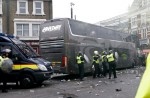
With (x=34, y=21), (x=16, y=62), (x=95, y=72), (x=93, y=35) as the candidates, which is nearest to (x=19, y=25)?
(x=34, y=21)

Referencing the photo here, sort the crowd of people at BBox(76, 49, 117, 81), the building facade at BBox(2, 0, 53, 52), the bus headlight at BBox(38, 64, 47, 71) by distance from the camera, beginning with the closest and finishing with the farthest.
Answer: the bus headlight at BBox(38, 64, 47, 71)
the crowd of people at BBox(76, 49, 117, 81)
the building facade at BBox(2, 0, 53, 52)

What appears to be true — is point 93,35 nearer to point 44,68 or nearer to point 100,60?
point 100,60

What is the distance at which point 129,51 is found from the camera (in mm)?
27688

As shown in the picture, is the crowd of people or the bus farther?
the bus

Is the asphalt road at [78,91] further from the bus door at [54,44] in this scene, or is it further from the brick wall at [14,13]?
the brick wall at [14,13]

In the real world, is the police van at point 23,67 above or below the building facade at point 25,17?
below

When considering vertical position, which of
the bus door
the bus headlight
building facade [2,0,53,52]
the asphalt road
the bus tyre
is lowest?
the asphalt road

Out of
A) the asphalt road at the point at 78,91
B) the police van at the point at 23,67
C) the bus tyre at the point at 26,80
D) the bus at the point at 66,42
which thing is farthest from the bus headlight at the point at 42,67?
the bus at the point at 66,42

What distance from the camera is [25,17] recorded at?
35.6 m

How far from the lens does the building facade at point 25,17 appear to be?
114ft

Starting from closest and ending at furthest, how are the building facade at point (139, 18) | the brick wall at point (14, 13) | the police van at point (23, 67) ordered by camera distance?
the building facade at point (139, 18) → the police van at point (23, 67) → the brick wall at point (14, 13)

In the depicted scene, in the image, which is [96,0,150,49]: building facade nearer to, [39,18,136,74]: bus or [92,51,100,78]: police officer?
[39,18,136,74]: bus

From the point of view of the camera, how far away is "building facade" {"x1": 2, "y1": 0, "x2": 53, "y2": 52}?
1371 inches

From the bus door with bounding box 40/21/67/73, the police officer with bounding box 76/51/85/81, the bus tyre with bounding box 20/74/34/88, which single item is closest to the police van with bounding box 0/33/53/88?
the bus tyre with bounding box 20/74/34/88
